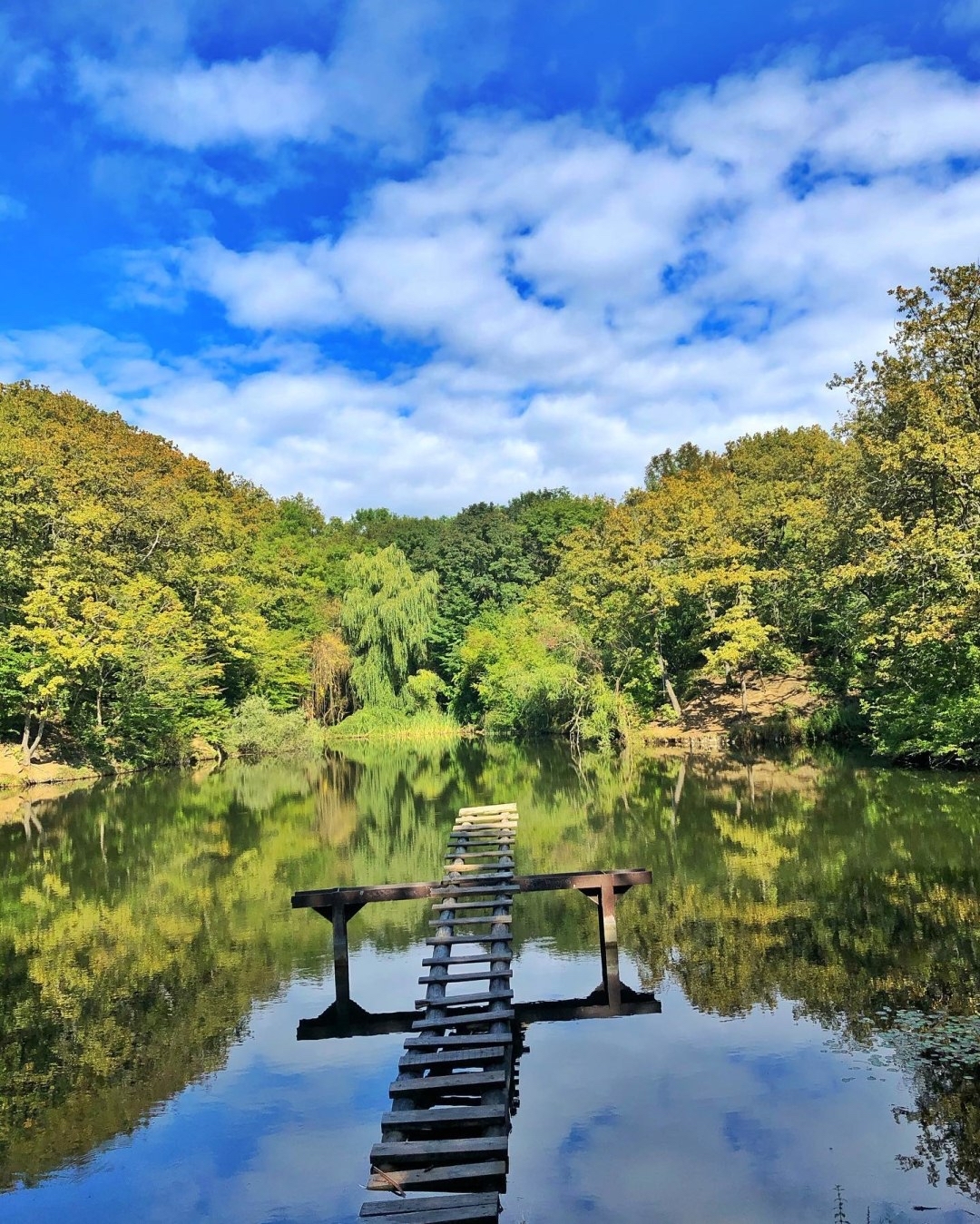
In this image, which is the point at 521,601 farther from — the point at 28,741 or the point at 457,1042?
the point at 457,1042

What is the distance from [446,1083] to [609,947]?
3078 millimetres

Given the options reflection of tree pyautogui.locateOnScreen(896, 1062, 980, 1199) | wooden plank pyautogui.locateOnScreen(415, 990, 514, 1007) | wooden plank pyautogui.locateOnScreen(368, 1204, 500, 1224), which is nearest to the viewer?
wooden plank pyautogui.locateOnScreen(368, 1204, 500, 1224)

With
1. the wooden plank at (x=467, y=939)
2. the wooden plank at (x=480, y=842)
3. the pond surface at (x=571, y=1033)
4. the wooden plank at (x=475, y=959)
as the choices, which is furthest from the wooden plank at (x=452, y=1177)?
the wooden plank at (x=480, y=842)

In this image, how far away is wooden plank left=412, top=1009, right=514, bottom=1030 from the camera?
659cm

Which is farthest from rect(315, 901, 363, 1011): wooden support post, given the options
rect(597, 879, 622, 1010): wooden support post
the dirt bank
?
the dirt bank

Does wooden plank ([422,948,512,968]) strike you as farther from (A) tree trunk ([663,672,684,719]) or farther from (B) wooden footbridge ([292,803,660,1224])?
(A) tree trunk ([663,672,684,719])

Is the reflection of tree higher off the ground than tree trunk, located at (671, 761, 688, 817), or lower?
higher

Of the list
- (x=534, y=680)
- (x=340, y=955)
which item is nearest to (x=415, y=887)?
(x=340, y=955)

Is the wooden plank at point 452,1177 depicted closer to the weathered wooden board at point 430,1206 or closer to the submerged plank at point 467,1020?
the weathered wooden board at point 430,1206

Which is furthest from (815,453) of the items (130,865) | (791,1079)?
(791,1079)

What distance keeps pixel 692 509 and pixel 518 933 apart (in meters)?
26.8

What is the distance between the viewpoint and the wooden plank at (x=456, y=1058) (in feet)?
Result: 19.5

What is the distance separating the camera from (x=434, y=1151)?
192 inches

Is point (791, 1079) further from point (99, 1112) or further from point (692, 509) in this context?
point (692, 509)
